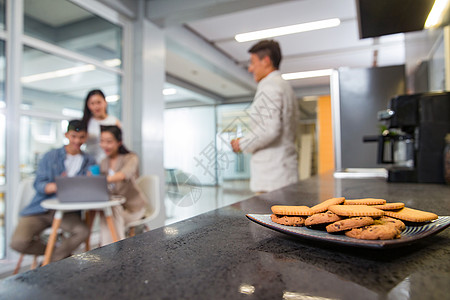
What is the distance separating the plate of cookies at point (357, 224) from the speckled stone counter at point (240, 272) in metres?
0.02

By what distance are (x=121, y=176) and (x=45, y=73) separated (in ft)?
3.88

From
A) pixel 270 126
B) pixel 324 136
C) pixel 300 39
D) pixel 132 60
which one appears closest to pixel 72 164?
pixel 132 60

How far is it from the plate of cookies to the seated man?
1839mm

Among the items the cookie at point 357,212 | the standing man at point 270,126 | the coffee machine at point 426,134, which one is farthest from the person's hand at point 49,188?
the cookie at point 357,212

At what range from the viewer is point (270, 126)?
0.79 meters

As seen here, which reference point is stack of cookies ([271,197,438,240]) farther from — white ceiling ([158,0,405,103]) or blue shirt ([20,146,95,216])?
white ceiling ([158,0,405,103])

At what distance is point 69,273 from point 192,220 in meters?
0.25

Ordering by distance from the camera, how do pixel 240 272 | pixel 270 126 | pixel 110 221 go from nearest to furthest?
1. pixel 240 272
2. pixel 270 126
3. pixel 110 221

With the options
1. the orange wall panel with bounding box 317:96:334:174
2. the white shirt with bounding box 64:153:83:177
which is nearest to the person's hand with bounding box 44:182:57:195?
the white shirt with bounding box 64:153:83:177

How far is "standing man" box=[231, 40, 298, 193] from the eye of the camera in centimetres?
77

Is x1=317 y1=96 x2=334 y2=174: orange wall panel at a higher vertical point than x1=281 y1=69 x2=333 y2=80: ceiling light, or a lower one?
lower

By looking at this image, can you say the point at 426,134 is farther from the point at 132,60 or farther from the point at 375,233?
the point at 132,60

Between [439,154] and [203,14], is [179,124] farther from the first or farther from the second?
[203,14]

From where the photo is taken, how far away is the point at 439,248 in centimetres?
35
